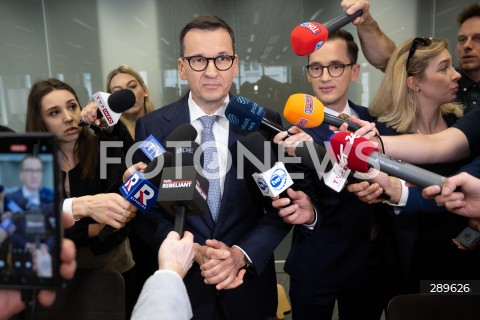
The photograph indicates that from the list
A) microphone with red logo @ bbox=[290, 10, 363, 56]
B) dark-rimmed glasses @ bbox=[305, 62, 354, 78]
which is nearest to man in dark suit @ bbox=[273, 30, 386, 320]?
dark-rimmed glasses @ bbox=[305, 62, 354, 78]

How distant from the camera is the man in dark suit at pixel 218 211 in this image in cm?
141

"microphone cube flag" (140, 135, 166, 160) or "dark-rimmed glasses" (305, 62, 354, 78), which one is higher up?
"dark-rimmed glasses" (305, 62, 354, 78)

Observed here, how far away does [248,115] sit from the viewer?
1.24 meters

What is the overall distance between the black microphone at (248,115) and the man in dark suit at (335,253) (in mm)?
418

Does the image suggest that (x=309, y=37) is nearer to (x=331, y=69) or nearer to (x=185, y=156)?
(x=331, y=69)

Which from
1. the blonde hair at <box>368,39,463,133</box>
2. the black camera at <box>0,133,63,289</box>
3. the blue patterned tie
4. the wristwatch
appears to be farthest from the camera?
the blonde hair at <box>368,39,463,133</box>

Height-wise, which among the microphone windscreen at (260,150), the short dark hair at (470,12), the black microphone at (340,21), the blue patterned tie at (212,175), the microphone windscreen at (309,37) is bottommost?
the blue patterned tie at (212,175)

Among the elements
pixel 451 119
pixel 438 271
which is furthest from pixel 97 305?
pixel 451 119

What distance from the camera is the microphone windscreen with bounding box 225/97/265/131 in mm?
1240

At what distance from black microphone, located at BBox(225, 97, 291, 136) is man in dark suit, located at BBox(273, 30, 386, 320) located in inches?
16.4

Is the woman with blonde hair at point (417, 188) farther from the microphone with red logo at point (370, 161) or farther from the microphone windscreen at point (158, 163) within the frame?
the microphone windscreen at point (158, 163)

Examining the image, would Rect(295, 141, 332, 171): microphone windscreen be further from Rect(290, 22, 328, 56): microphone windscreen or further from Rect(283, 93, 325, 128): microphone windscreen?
Rect(290, 22, 328, 56): microphone windscreen

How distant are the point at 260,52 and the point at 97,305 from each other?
2952 mm

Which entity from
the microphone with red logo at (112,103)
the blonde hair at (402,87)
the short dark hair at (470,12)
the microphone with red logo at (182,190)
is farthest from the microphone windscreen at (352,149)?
the short dark hair at (470,12)
